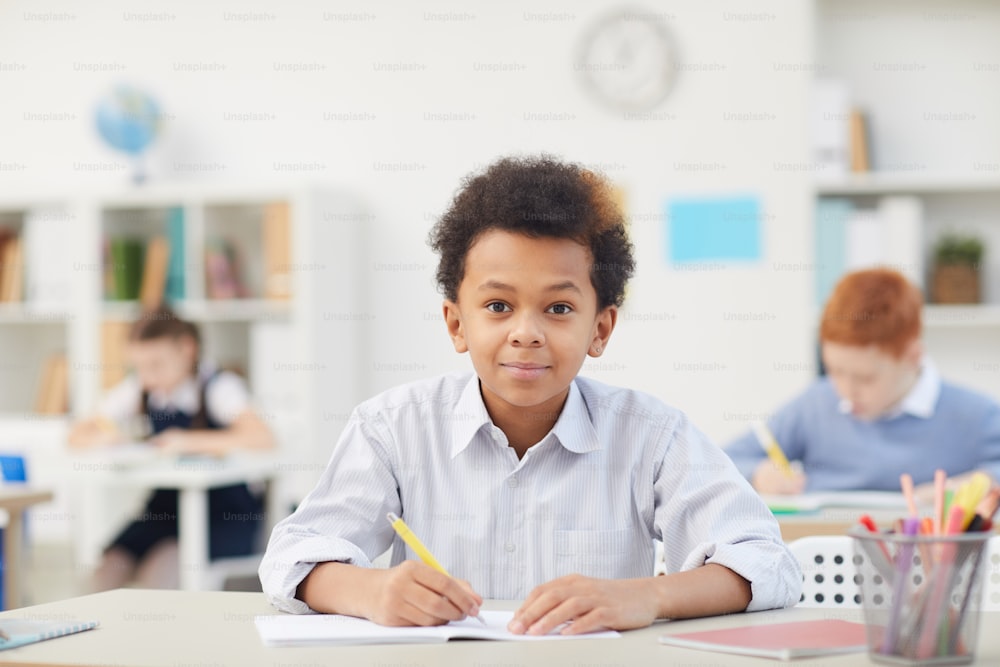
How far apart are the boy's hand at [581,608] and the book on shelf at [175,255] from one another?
3.76 metres

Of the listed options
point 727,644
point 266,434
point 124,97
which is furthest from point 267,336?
point 727,644

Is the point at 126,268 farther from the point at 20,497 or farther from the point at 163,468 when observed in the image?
the point at 20,497

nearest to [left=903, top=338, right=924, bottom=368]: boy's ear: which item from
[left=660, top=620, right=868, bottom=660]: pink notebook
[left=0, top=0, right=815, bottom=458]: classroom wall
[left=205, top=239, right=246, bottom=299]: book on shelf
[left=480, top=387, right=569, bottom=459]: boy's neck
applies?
[left=0, top=0, right=815, bottom=458]: classroom wall

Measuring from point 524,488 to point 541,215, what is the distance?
357 millimetres

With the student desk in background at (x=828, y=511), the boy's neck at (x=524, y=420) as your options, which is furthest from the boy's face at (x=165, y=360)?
the boy's neck at (x=524, y=420)

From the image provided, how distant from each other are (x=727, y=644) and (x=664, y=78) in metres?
3.44

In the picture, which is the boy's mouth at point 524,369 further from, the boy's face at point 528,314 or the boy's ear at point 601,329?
the boy's ear at point 601,329

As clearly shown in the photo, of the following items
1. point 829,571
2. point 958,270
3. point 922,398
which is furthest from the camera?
point 958,270

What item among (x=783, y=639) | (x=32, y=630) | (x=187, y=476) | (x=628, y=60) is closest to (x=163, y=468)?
(x=187, y=476)

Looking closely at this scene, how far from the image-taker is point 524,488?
1.64 metres

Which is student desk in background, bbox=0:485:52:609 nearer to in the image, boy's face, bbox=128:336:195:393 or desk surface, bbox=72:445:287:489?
desk surface, bbox=72:445:287:489

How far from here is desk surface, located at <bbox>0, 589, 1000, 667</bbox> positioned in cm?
111

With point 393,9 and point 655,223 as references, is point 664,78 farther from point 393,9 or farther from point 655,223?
point 393,9

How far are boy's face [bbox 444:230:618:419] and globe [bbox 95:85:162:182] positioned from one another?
139 inches
